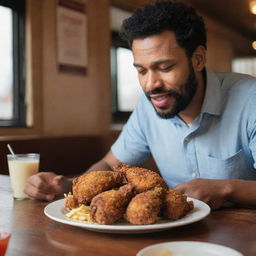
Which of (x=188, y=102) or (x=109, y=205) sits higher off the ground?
(x=188, y=102)

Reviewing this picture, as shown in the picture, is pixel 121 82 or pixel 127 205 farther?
pixel 121 82

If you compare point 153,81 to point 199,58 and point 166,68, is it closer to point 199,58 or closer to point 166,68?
point 166,68

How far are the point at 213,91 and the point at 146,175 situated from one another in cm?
83

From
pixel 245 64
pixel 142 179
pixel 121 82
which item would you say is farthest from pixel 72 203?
pixel 245 64

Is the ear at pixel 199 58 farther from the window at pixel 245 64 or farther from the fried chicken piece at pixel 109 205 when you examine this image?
the window at pixel 245 64

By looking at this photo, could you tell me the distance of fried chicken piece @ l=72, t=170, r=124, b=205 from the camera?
3.37ft

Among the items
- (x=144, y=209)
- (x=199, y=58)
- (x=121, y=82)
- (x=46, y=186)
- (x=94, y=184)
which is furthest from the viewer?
(x=121, y=82)

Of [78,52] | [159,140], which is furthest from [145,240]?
[78,52]

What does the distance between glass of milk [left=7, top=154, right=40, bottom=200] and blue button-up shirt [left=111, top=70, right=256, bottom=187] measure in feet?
2.16

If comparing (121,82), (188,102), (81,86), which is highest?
(121,82)

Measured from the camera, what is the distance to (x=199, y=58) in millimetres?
Result: 1837

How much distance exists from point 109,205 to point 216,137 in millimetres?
907

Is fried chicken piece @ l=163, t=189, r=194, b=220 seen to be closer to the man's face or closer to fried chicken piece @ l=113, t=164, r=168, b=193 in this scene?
fried chicken piece @ l=113, t=164, r=168, b=193

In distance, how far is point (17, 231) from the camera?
0.98 metres
